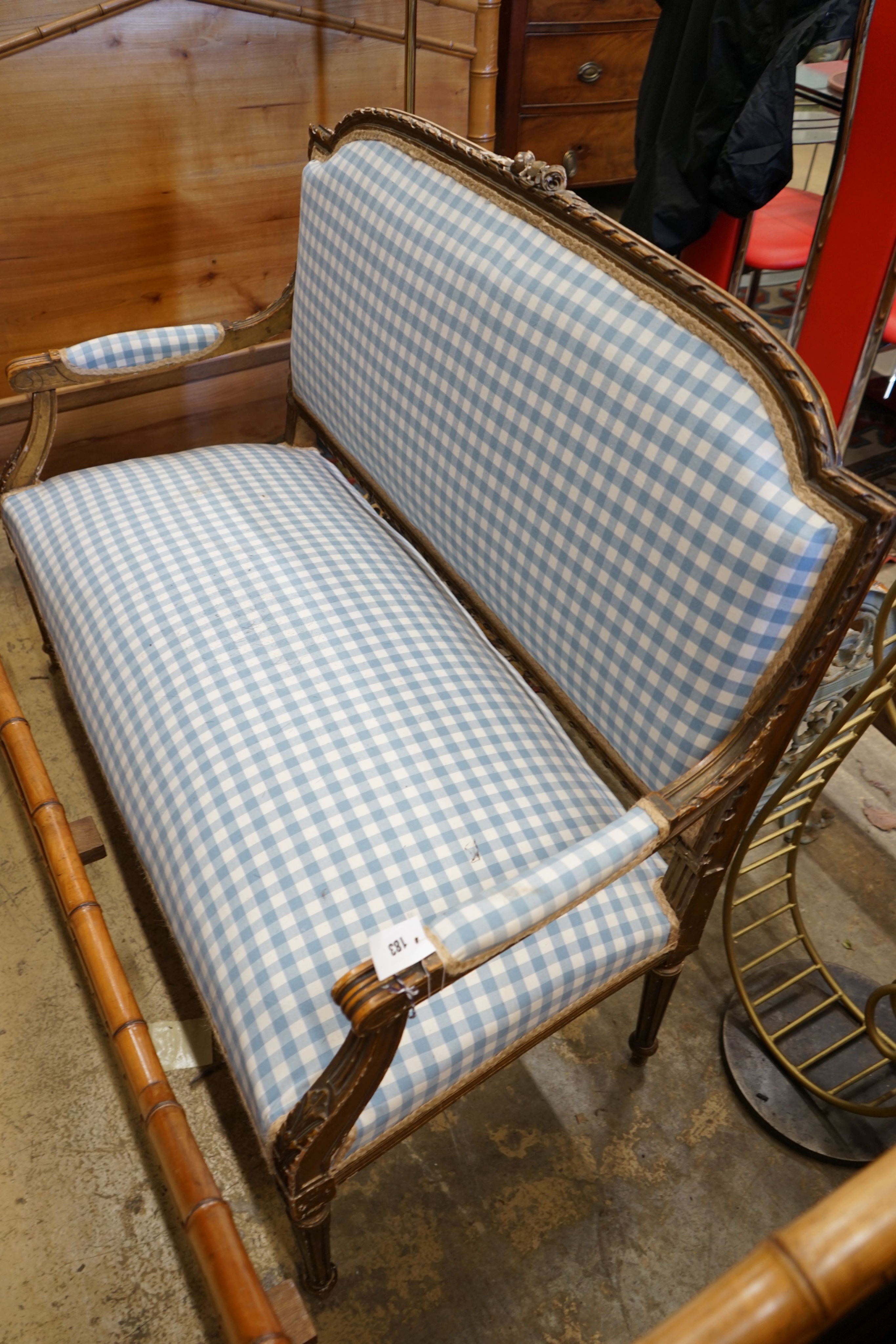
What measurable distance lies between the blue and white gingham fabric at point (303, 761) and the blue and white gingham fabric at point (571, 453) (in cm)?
12

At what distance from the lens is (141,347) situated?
1644 millimetres

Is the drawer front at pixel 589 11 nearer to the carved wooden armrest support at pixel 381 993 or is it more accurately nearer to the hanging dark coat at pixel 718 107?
the hanging dark coat at pixel 718 107

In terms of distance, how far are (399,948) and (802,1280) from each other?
435 mm

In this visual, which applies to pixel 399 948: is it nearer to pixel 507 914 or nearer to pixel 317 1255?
pixel 507 914

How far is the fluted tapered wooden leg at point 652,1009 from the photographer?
129 cm

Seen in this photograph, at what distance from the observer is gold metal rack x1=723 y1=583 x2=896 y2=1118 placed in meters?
1.18

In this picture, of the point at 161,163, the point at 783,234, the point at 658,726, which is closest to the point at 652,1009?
the point at 658,726

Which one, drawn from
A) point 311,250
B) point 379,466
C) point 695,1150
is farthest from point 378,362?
point 695,1150

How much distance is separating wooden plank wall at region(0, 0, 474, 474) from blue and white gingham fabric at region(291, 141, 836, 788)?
0.70 meters

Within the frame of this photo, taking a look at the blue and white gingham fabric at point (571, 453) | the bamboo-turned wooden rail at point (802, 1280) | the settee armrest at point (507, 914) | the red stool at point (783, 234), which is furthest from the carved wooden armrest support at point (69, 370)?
the bamboo-turned wooden rail at point (802, 1280)

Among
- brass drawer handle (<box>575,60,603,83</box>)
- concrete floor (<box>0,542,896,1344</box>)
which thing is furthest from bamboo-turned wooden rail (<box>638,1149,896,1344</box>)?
brass drawer handle (<box>575,60,603,83</box>)

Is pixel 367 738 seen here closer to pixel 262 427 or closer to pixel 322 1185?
pixel 322 1185

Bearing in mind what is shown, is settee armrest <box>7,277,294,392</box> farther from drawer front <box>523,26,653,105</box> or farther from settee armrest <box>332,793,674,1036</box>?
drawer front <box>523,26,653,105</box>

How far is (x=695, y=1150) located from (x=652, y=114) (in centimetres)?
204
